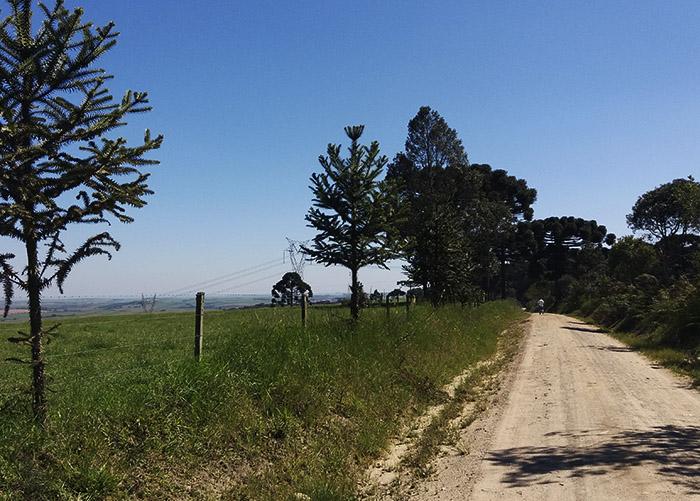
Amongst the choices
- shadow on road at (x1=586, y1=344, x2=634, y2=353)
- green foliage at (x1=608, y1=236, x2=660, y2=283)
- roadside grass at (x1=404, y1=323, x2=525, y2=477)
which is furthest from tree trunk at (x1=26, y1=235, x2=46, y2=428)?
green foliage at (x1=608, y1=236, x2=660, y2=283)

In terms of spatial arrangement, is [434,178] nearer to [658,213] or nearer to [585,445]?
[658,213]

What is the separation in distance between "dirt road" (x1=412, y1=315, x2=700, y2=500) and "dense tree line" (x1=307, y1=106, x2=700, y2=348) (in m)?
5.80

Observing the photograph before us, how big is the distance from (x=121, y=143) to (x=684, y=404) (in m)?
9.98

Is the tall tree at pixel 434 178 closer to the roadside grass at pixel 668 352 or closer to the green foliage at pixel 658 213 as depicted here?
the roadside grass at pixel 668 352

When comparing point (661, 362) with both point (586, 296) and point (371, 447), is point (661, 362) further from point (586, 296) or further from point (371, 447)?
point (586, 296)

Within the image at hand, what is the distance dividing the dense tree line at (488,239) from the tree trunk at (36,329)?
9.47m

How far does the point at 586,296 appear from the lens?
51.5 metres

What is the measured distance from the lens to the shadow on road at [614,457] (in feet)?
20.0

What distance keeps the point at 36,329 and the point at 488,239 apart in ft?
179

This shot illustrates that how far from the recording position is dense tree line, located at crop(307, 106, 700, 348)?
14867 mm

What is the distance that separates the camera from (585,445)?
725 centimetres

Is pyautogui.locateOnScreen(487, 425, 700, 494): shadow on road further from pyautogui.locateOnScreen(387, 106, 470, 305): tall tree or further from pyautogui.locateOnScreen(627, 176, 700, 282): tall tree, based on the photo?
pyautogui.locateOnScreen(627, 176, 700, 282): tall tree

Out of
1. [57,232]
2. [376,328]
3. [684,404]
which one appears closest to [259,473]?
[57,232]

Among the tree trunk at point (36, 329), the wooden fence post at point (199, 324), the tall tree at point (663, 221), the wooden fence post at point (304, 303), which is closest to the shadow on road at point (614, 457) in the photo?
the wooden fence post at point (199, 324)
